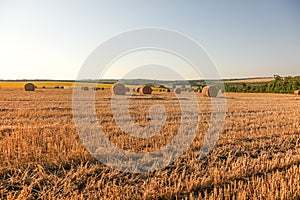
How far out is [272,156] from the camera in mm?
5422

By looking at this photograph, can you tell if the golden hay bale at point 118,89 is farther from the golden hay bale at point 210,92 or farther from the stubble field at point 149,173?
the stubble field at point 149,173

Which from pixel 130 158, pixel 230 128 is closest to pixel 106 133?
pixel 130 158

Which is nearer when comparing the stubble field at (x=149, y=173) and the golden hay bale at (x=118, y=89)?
the stubble field at (x=149, y=173)

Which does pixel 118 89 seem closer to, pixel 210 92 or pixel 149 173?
pixel 210 92

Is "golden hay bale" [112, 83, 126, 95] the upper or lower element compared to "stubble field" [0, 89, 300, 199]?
upper

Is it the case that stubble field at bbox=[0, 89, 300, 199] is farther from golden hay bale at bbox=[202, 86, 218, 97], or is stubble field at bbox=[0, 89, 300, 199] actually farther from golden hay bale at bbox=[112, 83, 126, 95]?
golden hay bale at bbox=[202, 86, 218, 97]

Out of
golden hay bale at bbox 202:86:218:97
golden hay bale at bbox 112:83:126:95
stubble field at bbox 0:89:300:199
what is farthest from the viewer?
golden hay bale at bbox 202:86:218:97

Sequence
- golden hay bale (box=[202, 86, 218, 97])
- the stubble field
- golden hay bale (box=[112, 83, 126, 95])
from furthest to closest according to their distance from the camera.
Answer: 1. golden hay bale (box=[202, 86, 218, 97])
2. golden hay bale (box=[112, 83, 126, 95])
3. the stubble field

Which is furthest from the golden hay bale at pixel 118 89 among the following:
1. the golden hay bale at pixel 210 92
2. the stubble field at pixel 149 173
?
the stubble field at pixel 149 173

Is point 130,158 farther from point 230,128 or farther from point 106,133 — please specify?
point 230,128

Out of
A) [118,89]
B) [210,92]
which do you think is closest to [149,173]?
[118,89]

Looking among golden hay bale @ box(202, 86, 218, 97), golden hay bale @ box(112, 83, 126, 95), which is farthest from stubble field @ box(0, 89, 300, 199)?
golden hay bale @ box(202, 86, 218, 97)

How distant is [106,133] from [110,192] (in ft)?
12.5

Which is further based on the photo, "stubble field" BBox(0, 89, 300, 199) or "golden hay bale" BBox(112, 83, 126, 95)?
"golden hay bale" BBox(112, 83, 126, 95)
